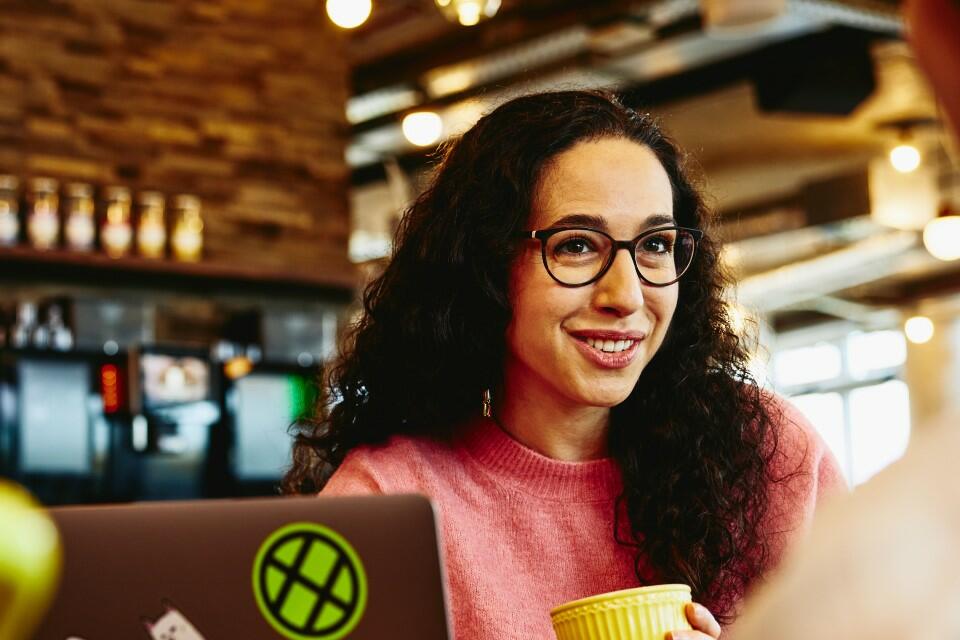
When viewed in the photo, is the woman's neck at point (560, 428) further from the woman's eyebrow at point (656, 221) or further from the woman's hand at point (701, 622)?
the woman's hand at point (701, 622)

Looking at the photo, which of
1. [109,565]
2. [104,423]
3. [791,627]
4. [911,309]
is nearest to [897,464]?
[791,627]

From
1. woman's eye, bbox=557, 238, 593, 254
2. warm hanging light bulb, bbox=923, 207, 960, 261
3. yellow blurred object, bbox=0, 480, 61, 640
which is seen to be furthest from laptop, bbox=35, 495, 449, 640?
warm hanging light bulb, bbox=923, 207, 960, 261

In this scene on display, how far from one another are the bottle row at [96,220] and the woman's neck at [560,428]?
3287mm

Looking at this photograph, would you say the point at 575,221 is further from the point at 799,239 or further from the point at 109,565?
the point at 799,239

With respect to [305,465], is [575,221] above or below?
above

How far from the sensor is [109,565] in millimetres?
840

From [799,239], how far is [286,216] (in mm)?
5076

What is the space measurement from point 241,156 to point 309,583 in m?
4.80

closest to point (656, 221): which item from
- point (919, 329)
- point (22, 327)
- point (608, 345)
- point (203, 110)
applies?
point (608, 345)

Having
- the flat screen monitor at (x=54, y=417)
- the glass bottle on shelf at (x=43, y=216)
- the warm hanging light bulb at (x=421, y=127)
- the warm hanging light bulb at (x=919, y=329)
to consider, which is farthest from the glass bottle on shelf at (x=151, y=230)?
the warm hanging light bulb at (x=919, y=329)

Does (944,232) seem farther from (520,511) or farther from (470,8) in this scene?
(520,511)

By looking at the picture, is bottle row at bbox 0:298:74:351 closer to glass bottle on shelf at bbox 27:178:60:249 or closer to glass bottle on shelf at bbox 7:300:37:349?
glass bottle on shelf at bbox 7:300:37:349

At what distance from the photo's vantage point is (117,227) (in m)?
4.76

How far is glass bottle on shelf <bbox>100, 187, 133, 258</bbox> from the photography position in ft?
15.6
